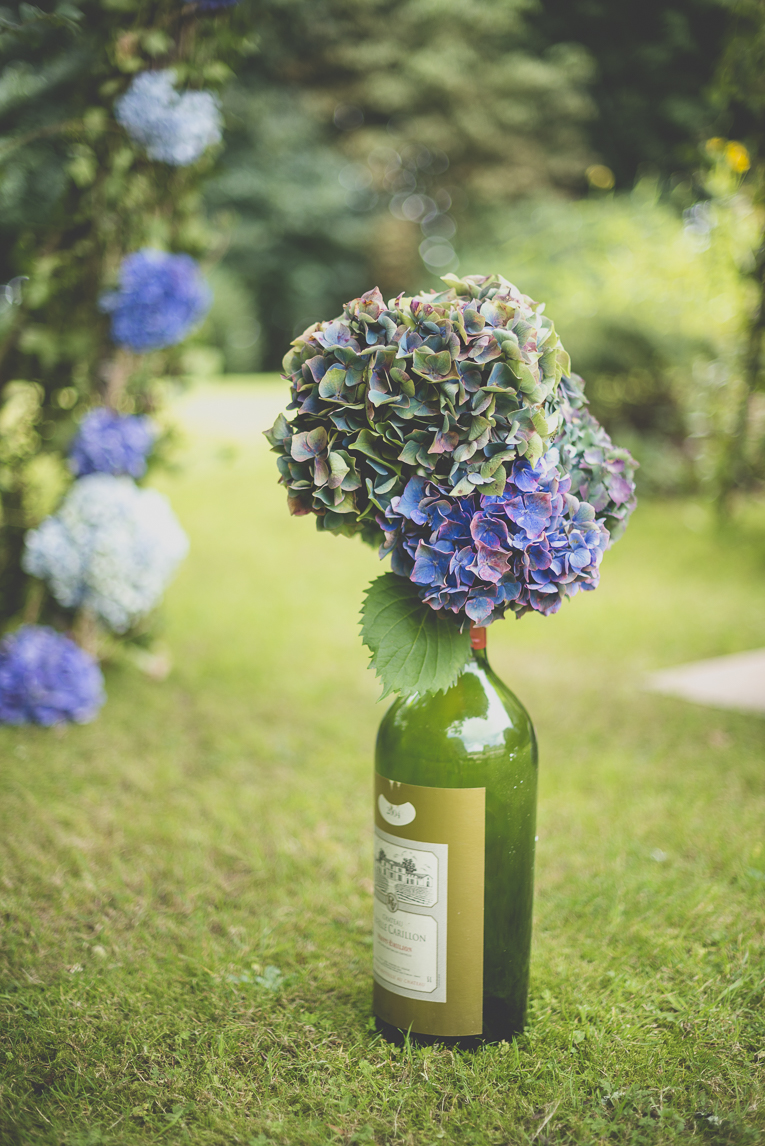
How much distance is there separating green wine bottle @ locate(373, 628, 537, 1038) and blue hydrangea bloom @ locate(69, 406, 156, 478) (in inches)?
80.5

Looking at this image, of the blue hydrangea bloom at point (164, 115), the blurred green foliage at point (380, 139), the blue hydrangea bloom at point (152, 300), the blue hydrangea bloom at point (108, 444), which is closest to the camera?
the blue hydrangea bloom at point (164, 115)

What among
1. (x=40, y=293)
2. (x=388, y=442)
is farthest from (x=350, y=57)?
Answer: (x=388, y=442)

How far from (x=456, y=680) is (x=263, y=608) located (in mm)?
3839

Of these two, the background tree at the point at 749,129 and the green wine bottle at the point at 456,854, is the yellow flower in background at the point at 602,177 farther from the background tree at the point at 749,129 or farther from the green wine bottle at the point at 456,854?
the green wine bottle at the point at 456,854

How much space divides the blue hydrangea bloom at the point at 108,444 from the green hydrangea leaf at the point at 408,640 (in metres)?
2.02

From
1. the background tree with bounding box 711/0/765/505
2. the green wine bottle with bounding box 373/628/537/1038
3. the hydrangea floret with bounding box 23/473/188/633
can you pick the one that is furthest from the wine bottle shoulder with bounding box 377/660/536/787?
the background tree with bounding box 711/0/765/505

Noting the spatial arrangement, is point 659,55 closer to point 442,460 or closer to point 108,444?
point 108,444

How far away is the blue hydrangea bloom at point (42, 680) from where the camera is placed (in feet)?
10.4

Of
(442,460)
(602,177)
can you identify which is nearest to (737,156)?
(442,460)

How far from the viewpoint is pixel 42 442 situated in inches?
130

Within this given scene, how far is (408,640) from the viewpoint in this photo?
1.49m

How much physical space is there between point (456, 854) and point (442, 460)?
2.38ft

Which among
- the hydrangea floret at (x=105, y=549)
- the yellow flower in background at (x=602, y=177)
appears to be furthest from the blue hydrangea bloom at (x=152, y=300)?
the yellow flower in background at (x=602, y=177)

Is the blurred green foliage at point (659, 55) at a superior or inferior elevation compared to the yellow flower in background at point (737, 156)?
superior
